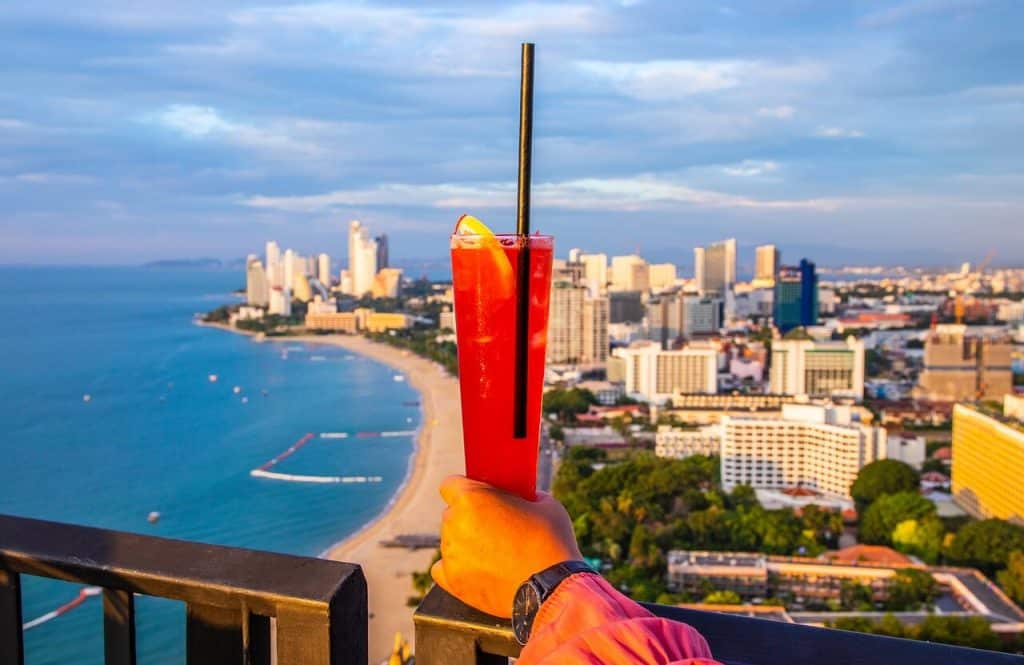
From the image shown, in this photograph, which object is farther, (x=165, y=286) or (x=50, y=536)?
(x=165, y=286)

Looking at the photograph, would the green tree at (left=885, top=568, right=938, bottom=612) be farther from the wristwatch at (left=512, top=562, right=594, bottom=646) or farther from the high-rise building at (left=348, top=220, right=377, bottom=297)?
the high-rise building at (left=348, top=220, right=377, bottom=297)


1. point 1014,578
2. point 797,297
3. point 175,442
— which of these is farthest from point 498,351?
point 797,297

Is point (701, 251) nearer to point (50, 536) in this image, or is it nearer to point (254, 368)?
point (254, 368)

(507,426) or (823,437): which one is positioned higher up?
(507,426)

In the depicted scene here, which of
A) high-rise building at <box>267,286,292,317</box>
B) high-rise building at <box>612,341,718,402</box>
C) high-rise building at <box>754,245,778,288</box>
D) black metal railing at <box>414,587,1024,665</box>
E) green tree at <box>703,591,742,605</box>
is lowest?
green tree at <box>703,591,742,605</box>

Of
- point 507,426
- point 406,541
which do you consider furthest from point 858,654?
point 406,541

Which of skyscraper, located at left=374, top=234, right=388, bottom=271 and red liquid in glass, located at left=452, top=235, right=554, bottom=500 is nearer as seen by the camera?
red liquid in glass, located at left=452, top=235, right=554, bottom=500

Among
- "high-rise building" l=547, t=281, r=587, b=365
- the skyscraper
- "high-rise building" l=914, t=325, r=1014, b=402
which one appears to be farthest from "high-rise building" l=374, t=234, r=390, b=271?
"high-rise building" l=914, t=325, r=1014, b=402

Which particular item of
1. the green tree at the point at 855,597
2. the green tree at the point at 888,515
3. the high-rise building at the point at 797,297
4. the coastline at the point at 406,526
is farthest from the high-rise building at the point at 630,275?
the green tree at the point at 855,597
